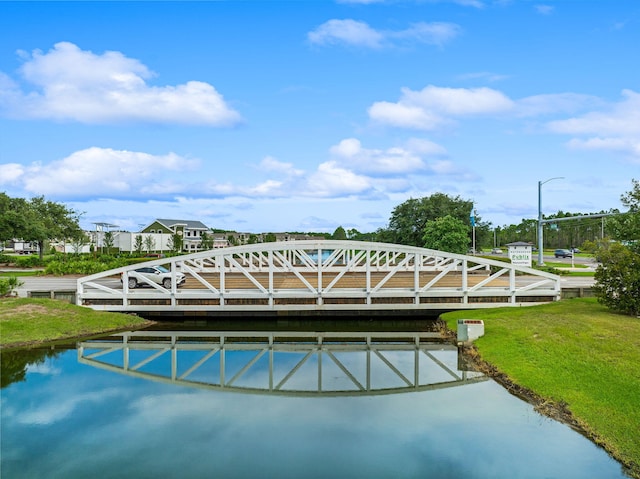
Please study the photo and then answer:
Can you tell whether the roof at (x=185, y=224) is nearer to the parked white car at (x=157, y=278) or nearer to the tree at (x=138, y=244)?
the tree at (x=138, y=244)

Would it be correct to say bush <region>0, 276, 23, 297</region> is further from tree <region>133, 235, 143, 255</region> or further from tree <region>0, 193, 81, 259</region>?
tree <region>133, 235, 143, 255</region>

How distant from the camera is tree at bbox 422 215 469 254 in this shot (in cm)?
4478

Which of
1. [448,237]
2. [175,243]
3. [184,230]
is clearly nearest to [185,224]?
[184,230]

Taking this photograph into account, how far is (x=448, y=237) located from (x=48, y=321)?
1404 inches

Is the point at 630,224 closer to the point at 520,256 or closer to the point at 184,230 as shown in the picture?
the point at 520,256

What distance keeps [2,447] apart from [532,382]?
1281 centimetres

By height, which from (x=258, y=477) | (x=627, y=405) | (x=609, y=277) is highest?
(x=609, y=277)

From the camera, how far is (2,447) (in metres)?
9.39

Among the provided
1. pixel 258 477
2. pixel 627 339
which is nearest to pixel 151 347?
pixel 258 477

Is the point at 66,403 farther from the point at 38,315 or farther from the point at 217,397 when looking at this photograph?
the point at 38,315

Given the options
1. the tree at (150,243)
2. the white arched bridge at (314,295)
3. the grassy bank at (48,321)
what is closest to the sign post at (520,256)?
the white arched bridge at (314,295)

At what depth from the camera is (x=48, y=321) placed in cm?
1903

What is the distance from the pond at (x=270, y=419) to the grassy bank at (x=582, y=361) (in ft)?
2.06

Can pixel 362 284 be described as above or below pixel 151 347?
above
